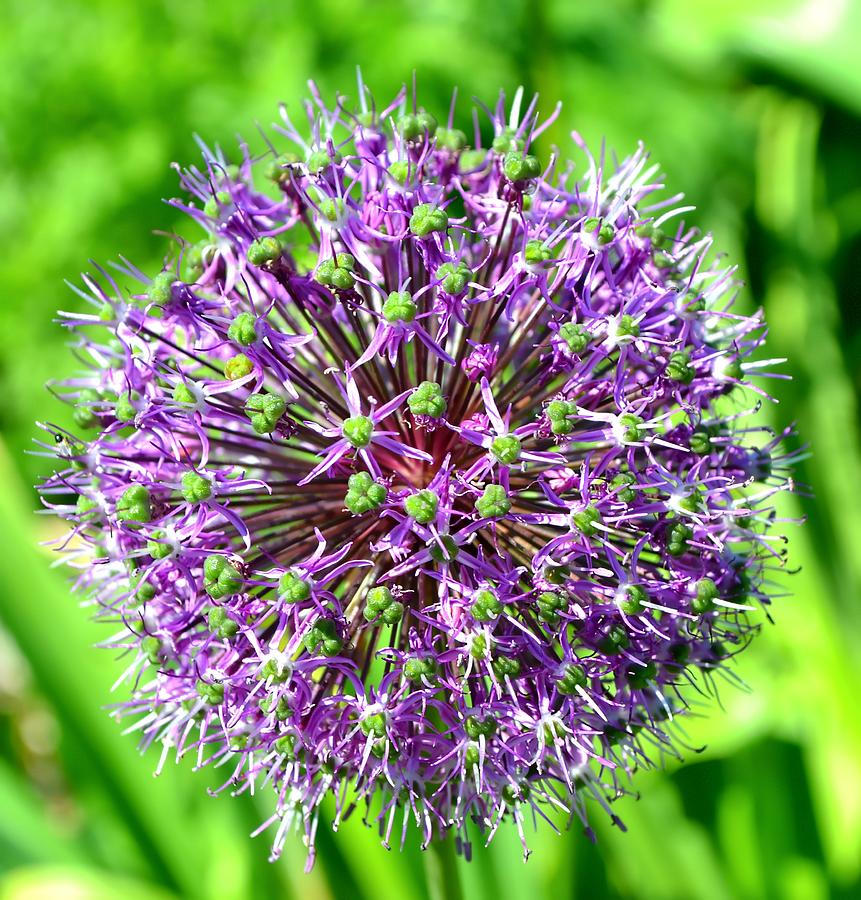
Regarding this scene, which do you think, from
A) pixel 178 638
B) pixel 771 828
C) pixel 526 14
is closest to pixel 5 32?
pixel 526 14

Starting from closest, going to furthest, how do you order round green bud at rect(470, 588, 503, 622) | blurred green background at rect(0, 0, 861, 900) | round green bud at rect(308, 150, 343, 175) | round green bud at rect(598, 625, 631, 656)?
round green bud at rect(470, 588, 503, 622) < round green bud at rect(598, 625, 631, 656) < round green bud at rect(308, 150, 343, 175) < blurred green background at rect(0, 0, 861, 900)

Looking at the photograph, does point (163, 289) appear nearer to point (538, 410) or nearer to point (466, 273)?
point (466, 273)

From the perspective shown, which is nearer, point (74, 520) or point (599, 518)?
point (599, 518)

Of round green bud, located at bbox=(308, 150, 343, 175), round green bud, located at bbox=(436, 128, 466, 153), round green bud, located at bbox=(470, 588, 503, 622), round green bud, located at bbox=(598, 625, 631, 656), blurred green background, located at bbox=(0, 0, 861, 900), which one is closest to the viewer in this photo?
round green bud, located at bbox=(470, 588, 503, 622)

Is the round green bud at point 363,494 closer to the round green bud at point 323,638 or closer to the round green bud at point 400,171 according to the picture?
the round green bud at point 323,638

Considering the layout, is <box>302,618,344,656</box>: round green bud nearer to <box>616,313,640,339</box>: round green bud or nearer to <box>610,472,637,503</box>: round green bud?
<box>610,472,637,503</box>: round green bud

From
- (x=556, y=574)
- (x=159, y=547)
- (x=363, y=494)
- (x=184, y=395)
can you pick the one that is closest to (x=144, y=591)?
(x=159, y=547)

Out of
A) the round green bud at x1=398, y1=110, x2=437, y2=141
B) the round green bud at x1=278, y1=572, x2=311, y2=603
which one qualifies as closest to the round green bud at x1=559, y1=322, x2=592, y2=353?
the round green bud at x1=398, y1=110, x2=437, y2=141
